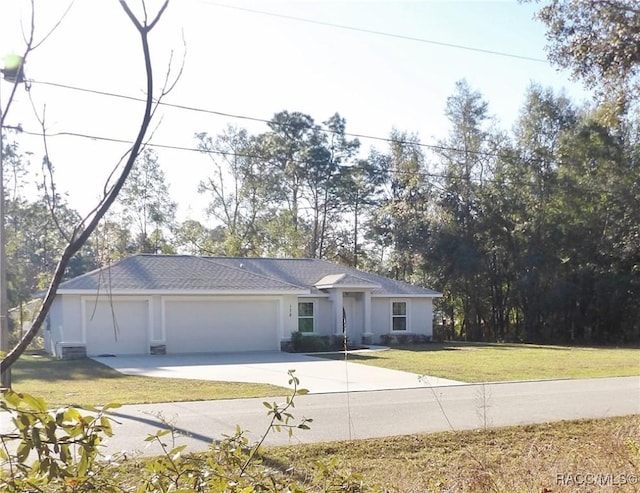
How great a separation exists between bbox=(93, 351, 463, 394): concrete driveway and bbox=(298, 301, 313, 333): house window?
128 inches

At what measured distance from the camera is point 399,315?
3062 centimetres

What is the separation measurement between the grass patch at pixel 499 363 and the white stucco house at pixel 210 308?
10.6 feet

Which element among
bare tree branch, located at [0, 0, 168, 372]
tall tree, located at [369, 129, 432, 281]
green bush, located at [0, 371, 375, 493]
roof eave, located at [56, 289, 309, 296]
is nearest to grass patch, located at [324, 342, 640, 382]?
roof eave, located at [56, 289, 309, 296]

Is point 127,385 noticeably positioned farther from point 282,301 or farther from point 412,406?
point 282,301

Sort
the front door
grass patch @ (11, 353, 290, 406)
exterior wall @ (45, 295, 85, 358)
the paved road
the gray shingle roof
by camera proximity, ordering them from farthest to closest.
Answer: the front door, the gray shingle roof, exterior wall @ (45, 295, 85, 358), grass patch @ (11, 353, 290, 406), the paved road

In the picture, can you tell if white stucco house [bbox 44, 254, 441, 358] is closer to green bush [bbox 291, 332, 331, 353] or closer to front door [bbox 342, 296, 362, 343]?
front door [bbox 342, 296, 362, 343]

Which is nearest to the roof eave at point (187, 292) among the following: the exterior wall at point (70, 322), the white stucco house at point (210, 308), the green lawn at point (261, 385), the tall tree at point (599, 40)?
the white stucco house at point (210, 308)

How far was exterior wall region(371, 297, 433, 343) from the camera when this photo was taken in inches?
1186

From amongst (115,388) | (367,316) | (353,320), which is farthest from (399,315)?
(115,388)

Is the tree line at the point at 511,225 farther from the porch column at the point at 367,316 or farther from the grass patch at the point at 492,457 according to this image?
the grass patch at the point at 492,457

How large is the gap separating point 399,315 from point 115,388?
17861 mm

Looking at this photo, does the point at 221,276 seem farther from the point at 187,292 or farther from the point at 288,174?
the point at 288,174

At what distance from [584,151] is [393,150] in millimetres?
11998

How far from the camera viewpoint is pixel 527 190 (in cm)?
3566
